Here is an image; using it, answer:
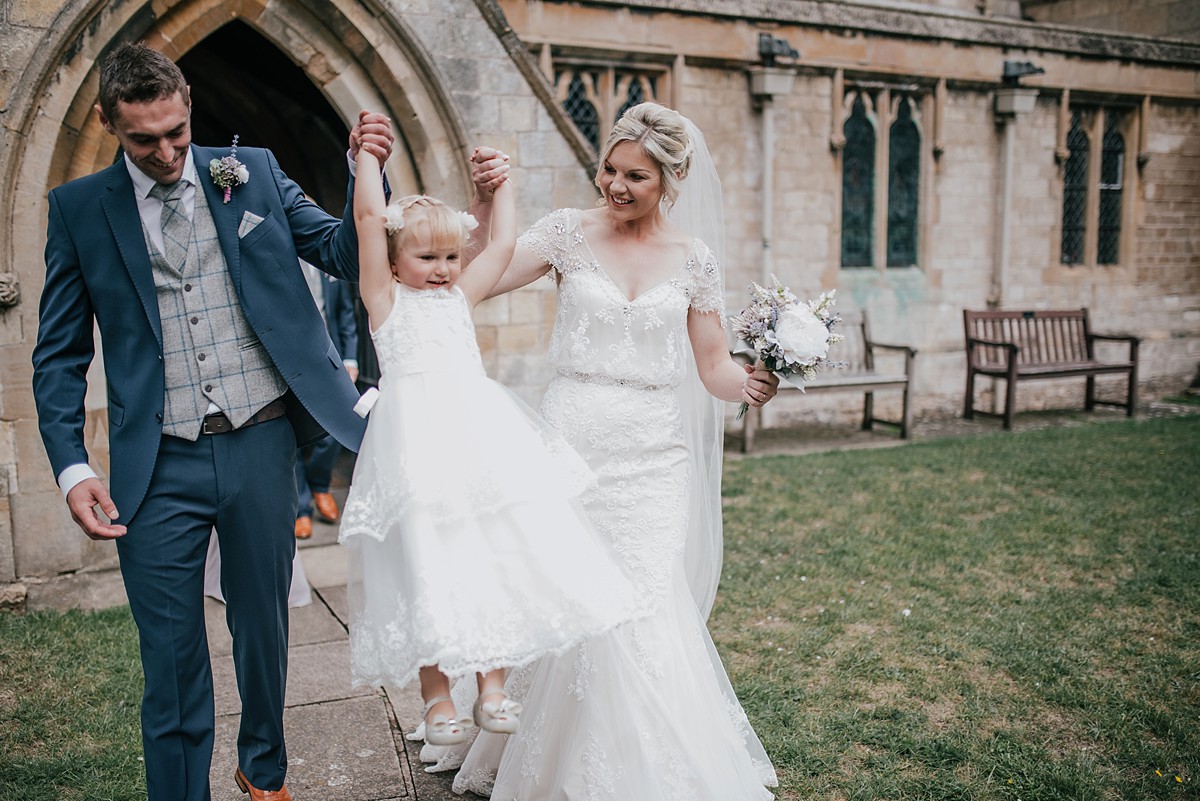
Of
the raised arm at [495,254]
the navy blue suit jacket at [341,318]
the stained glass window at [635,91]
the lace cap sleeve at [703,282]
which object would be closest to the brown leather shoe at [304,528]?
the navy blue suit jacket at [341,318]

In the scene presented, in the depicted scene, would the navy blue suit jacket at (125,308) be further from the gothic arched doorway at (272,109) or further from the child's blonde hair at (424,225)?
the gothic arched doorway at (272,109)

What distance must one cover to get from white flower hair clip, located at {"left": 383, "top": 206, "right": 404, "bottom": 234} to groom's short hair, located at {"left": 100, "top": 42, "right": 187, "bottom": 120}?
24.4 inches

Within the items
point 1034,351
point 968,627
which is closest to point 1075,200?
point 1034,351

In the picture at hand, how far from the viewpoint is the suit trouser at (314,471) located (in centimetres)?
692

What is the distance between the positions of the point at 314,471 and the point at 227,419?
172 inches

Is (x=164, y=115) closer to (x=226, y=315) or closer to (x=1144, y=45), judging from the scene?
(x=226, y=315)

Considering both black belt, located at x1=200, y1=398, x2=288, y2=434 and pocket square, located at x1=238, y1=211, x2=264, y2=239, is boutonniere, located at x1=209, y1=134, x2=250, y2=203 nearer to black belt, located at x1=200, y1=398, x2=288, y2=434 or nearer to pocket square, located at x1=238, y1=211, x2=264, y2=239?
pocket square, located at x1=238, y1=211, x2=264, y2=239

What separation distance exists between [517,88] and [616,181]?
3.43 m

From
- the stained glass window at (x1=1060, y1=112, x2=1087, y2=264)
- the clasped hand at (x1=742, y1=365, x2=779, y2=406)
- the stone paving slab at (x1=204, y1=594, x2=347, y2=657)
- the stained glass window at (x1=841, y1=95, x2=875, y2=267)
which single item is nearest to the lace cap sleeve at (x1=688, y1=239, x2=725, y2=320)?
the clasped hand at (x1=742, y1=365, x2=779, y2=406)

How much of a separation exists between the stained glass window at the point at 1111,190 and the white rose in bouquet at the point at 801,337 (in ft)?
41.2

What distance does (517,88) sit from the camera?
6.48 m

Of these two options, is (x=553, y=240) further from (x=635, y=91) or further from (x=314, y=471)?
(x=635, y=91)

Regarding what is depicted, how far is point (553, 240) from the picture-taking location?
11.8 feet

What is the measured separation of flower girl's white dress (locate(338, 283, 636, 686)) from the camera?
8.37 feet
